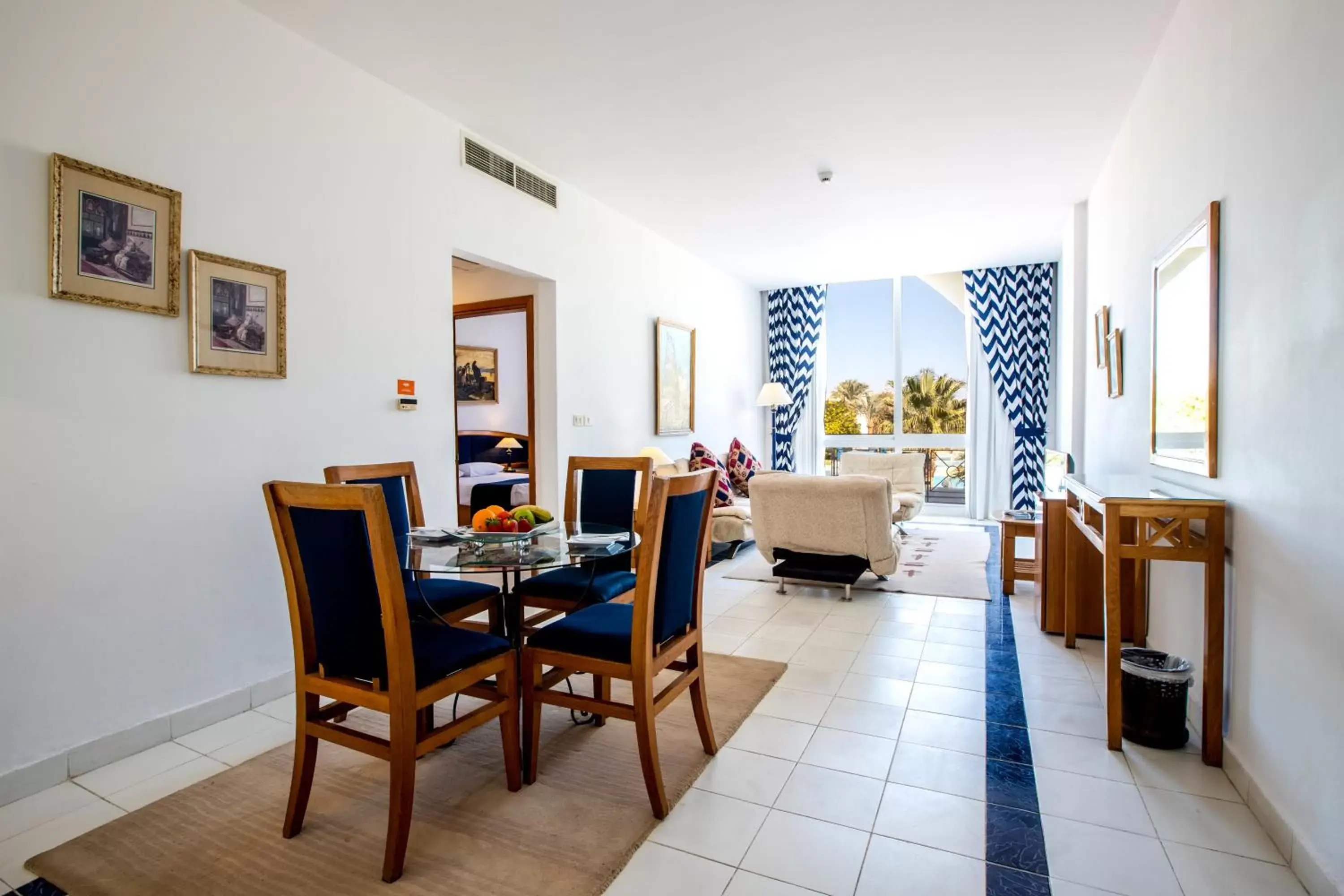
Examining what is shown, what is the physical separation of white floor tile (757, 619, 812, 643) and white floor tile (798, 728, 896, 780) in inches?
43.5

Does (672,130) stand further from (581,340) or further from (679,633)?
(679,633)

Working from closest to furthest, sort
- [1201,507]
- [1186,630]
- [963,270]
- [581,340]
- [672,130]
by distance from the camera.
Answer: [1201,507] < [1186,630] < [672,130] < [581,340] < [963,270]

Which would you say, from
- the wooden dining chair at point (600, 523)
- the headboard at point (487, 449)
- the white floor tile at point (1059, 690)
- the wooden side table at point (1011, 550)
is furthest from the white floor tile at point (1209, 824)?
the headboard at point (487, 449)

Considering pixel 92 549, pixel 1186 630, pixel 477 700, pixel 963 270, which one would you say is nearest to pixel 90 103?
pixel 92 549

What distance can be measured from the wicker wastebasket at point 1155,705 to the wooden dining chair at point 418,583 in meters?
2.36

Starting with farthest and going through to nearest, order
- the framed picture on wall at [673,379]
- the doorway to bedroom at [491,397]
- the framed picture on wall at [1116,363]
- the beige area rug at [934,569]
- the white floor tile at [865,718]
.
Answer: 1. the doorway to bedroom at [491,397]
2. the framed picture on wall at [673,379]
3. the beige area rug at [934,569]
4. the framed picture on wall at [1116,363]
5. the white floor tile at [865,718]

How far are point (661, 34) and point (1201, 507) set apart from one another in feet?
9.09

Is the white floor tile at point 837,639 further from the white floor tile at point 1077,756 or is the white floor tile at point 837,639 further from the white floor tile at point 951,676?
the white floor tile at point 1077,756

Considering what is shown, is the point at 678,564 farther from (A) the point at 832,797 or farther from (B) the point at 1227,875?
(B) the point at 1227,875

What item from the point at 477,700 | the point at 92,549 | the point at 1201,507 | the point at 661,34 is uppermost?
the point at 661,34

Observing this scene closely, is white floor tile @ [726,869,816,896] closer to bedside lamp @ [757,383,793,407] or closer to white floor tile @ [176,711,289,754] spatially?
white floor tile @ [176,711,289,754]

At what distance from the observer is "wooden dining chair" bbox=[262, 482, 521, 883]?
5.62 ft

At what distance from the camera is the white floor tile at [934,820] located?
1857mm

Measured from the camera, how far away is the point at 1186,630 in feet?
8.59
